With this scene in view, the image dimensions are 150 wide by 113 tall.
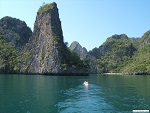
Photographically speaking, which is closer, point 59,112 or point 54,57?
point 59,112

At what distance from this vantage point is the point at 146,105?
3797 cm

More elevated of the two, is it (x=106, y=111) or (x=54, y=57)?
(x=54, y=57)

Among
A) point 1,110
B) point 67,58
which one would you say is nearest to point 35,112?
point 1,110

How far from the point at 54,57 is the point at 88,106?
516 ft

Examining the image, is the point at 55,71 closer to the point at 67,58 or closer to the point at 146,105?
the point at 67,58

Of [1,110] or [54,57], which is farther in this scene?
[54,57]

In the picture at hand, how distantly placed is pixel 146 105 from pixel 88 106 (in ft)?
29.3

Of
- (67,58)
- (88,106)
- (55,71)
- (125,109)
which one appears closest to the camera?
(125,109)

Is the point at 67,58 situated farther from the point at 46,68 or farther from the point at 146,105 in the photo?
the point at 146,105

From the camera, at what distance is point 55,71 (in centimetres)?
18312

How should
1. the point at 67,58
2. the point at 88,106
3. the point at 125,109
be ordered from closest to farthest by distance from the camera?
the point at 125,109, the point at 88,106, the point at 67,58

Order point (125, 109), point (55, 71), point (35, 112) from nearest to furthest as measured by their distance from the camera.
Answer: point (35, 112) → point (125, 109) → point (55, 71)

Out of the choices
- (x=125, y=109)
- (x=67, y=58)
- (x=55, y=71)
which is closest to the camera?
(x=125, y=109)

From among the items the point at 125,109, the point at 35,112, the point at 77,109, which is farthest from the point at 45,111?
the point at 125,109
